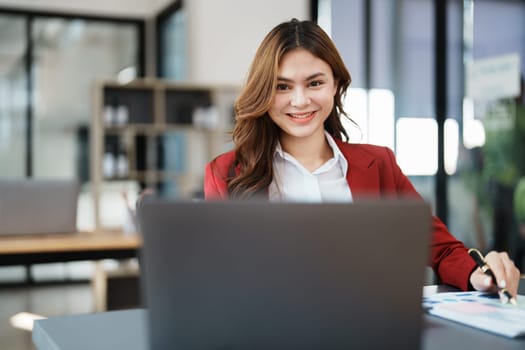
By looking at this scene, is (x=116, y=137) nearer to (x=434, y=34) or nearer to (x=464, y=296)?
(x=434, y=34)

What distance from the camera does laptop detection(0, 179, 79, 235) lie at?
3.30m

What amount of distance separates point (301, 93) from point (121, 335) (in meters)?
0.80

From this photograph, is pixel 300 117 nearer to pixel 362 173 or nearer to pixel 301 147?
pixel 301 147

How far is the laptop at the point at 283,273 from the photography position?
75 cm

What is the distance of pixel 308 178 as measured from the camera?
5.84 feet

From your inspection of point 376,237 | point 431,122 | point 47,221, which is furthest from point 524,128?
point 376,237

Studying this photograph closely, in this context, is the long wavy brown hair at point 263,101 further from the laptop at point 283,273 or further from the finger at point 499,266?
the laptop at point 283,273

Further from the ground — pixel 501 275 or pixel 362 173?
pixel 362 173

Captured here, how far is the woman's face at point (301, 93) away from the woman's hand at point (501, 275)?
56cm

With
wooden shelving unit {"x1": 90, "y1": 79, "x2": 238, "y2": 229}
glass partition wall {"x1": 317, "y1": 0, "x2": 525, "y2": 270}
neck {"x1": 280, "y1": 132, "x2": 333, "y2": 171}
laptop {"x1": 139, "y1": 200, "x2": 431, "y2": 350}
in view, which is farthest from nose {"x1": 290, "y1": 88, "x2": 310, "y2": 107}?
wooden shelving unit {"x1": 90, "y1": 79, "x2": 238, "y2": 229}

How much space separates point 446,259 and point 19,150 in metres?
5.72

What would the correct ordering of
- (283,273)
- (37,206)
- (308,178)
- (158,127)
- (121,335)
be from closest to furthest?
(283,273) < (121,335) < (308,178) < (37,206) < (158,127)

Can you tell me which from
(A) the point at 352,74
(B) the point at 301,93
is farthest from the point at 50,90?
(B) the point at 301,93

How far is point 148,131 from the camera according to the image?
20.2 feet
